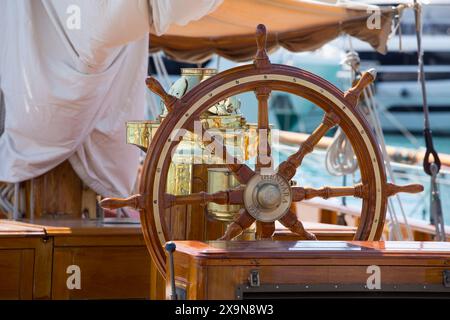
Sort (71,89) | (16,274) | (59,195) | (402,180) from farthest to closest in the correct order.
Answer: (402,180), (59,195), (71,89), (16,274)

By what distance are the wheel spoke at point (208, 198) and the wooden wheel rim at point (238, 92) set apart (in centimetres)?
3

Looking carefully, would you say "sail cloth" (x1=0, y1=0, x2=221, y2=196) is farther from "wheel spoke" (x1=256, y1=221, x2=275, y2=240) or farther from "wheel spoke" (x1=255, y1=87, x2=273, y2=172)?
"wheel spoke" (x1=256, y1=221, x2=275, y2=240)

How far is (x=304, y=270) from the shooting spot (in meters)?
2.54

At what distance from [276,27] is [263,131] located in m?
1.88

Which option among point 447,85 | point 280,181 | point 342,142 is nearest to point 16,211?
point 280,181

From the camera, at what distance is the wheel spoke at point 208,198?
2.87 meters

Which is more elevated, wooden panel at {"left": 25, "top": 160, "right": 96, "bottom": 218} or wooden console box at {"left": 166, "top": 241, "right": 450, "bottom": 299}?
wooden panel at {"left": 25, "top": 160, "right": 96, "bottom": 218}

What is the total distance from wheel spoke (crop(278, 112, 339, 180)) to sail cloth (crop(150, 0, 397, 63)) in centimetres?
129

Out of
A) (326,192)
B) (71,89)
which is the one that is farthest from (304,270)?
(71,89)

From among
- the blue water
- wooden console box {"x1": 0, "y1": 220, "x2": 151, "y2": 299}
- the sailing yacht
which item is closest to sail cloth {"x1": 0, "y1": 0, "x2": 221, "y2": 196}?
wooden console box {"x1": 0, "y1": 220, "x2": 151, "y2": 299}

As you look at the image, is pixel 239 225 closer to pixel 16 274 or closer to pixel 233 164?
pixel 233 164

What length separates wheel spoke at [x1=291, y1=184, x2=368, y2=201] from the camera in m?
2.97
